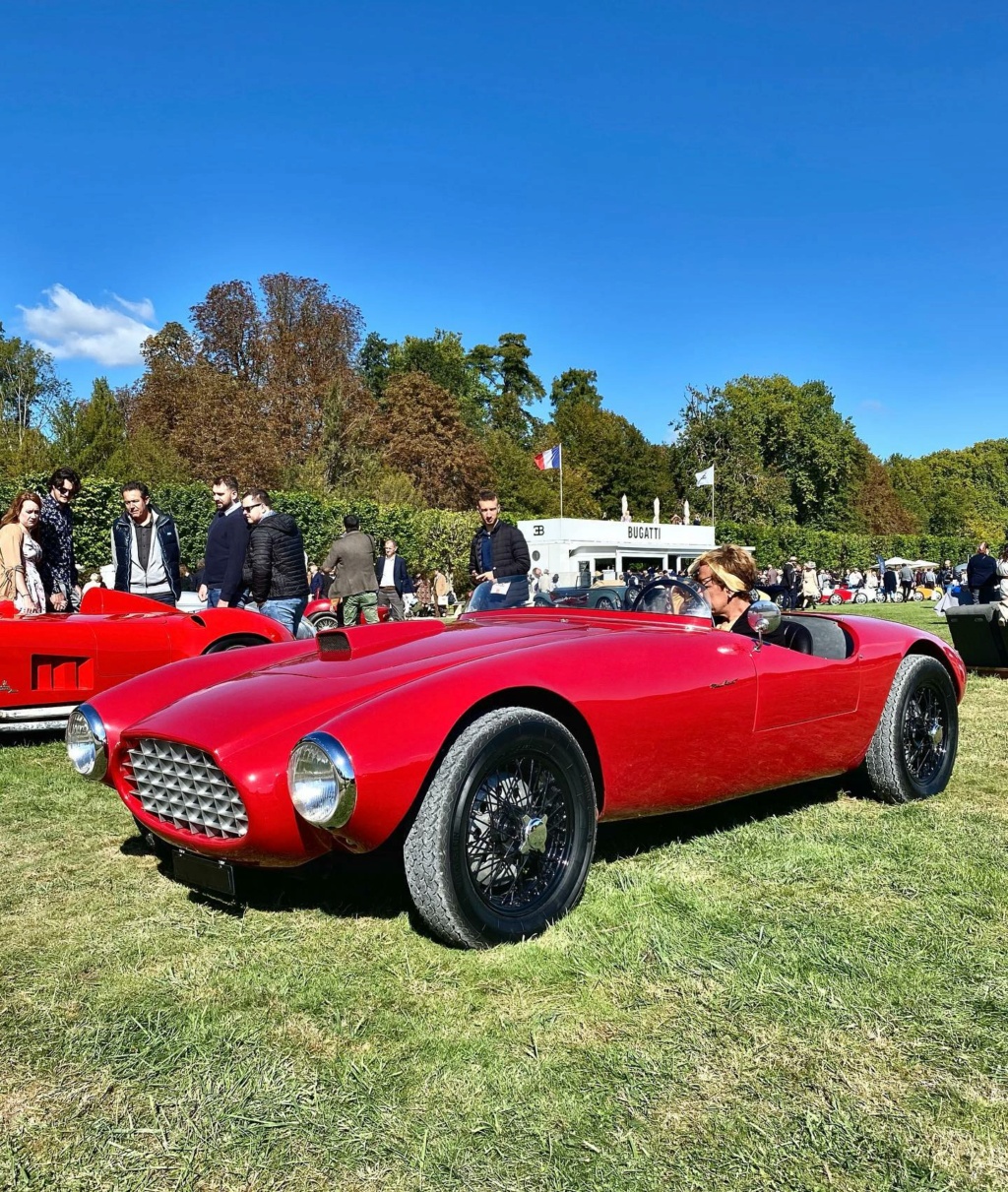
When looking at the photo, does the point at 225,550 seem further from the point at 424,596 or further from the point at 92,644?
the point at 424,596

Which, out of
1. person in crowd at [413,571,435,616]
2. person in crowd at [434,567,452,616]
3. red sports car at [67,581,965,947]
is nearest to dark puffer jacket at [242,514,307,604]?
red sports car at [67,581,965,947]

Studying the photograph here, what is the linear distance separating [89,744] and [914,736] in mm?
3682

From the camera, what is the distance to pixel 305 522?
83.7ft

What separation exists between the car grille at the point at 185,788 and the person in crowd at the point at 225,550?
3778mm

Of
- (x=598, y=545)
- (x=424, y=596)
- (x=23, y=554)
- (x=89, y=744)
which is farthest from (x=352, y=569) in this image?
(x=598, y=545)

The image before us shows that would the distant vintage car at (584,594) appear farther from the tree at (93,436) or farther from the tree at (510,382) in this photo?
the tree at (510,382)

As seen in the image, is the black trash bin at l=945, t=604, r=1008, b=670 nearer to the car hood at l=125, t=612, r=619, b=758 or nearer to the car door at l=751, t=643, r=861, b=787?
the car door at l=751, t=643, r=861, b=787

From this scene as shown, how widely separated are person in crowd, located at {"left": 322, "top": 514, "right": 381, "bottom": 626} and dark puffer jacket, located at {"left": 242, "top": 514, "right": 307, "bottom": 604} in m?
3.53

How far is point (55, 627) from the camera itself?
5.78 meters

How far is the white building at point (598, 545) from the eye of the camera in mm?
37469

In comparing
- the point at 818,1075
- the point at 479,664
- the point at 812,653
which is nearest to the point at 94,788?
the point at 479,664

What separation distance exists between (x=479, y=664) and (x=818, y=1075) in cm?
144

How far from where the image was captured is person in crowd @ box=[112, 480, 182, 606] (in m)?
7.23

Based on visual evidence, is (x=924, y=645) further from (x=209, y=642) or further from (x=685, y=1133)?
(x=209, y=642)
